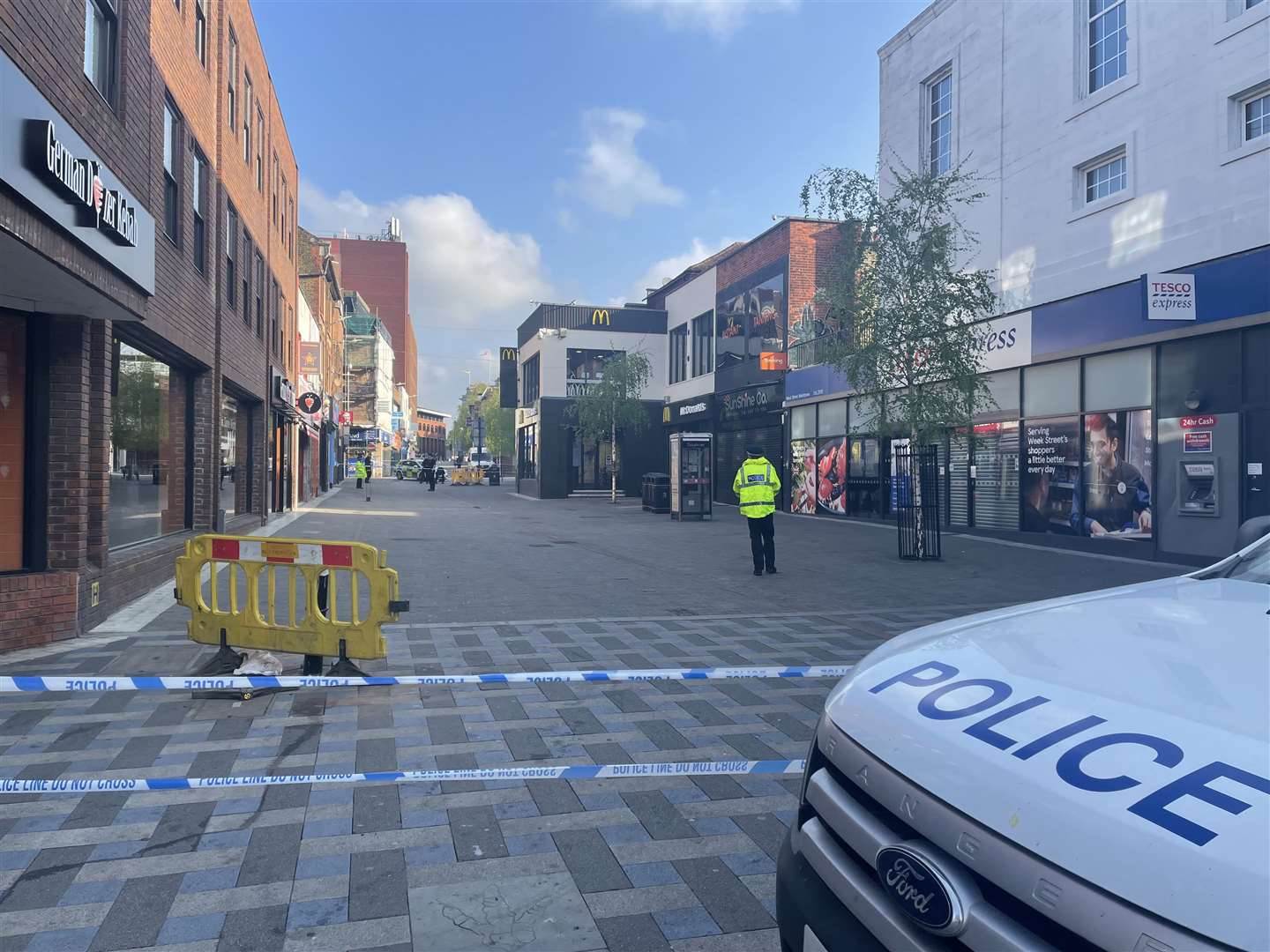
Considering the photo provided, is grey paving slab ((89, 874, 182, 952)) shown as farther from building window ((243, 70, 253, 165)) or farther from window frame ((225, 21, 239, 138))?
building window ((243, 70, 253, 165))

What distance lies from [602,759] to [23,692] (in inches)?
151

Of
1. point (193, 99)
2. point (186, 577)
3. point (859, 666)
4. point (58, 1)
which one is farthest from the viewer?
point (193, 99)

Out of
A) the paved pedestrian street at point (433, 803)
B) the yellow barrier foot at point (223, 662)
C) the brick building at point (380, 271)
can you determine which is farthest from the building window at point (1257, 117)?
the brick building at point (380, 271)

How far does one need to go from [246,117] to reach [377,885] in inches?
695

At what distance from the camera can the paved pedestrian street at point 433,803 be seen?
116 inches

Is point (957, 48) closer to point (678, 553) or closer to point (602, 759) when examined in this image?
point (678, 553)

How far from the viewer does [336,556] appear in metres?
5.79

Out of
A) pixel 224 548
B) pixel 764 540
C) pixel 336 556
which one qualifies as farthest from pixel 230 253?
pixel 336 556

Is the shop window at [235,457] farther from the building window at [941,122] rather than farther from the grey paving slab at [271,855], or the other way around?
the building window at [941,122]

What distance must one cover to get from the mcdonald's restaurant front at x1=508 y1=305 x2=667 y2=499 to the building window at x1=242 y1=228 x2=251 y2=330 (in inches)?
811

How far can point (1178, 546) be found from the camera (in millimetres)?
13469

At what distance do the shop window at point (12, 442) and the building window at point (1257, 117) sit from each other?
595 inches

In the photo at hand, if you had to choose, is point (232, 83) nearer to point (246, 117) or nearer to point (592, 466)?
point (246, 117)

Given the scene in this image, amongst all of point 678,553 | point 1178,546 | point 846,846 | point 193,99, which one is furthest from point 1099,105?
point 846,846
